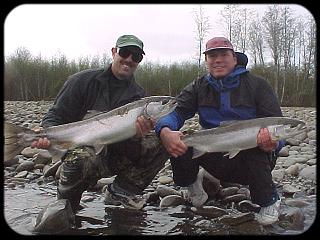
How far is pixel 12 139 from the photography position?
350 centimetres

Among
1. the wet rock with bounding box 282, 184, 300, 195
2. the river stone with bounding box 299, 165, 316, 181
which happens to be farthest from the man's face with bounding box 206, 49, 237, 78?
the river stone with bounding box 299, 165, 316, 181

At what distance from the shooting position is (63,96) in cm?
407

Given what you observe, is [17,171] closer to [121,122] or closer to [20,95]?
[121,122]

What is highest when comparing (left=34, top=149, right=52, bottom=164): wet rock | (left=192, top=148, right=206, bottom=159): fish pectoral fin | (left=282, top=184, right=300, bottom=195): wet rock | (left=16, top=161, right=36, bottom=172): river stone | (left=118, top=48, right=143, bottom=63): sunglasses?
(left=118, top=48, right=143, bottom=63): sunglasses

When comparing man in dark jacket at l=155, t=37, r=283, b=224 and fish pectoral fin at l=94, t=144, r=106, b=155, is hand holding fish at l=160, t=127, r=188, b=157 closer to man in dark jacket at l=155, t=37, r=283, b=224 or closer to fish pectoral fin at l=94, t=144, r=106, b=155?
man in dark jacket at l=155, t=37, r=283, b=224

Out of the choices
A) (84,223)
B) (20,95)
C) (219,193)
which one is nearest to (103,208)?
(84,223)

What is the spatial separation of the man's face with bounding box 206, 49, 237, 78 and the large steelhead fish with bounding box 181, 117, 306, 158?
1.80 feet

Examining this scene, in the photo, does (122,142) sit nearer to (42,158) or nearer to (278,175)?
(278,175)

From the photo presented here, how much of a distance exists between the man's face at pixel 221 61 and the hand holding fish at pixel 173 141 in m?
0.69

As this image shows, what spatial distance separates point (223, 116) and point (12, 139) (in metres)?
1.88

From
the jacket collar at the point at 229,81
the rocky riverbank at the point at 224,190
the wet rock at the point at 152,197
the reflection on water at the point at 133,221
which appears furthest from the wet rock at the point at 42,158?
the jacket collar at the point at 229,81

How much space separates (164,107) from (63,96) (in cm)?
97

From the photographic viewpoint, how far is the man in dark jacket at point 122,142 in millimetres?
3871

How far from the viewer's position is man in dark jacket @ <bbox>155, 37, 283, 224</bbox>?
12.1 feet
